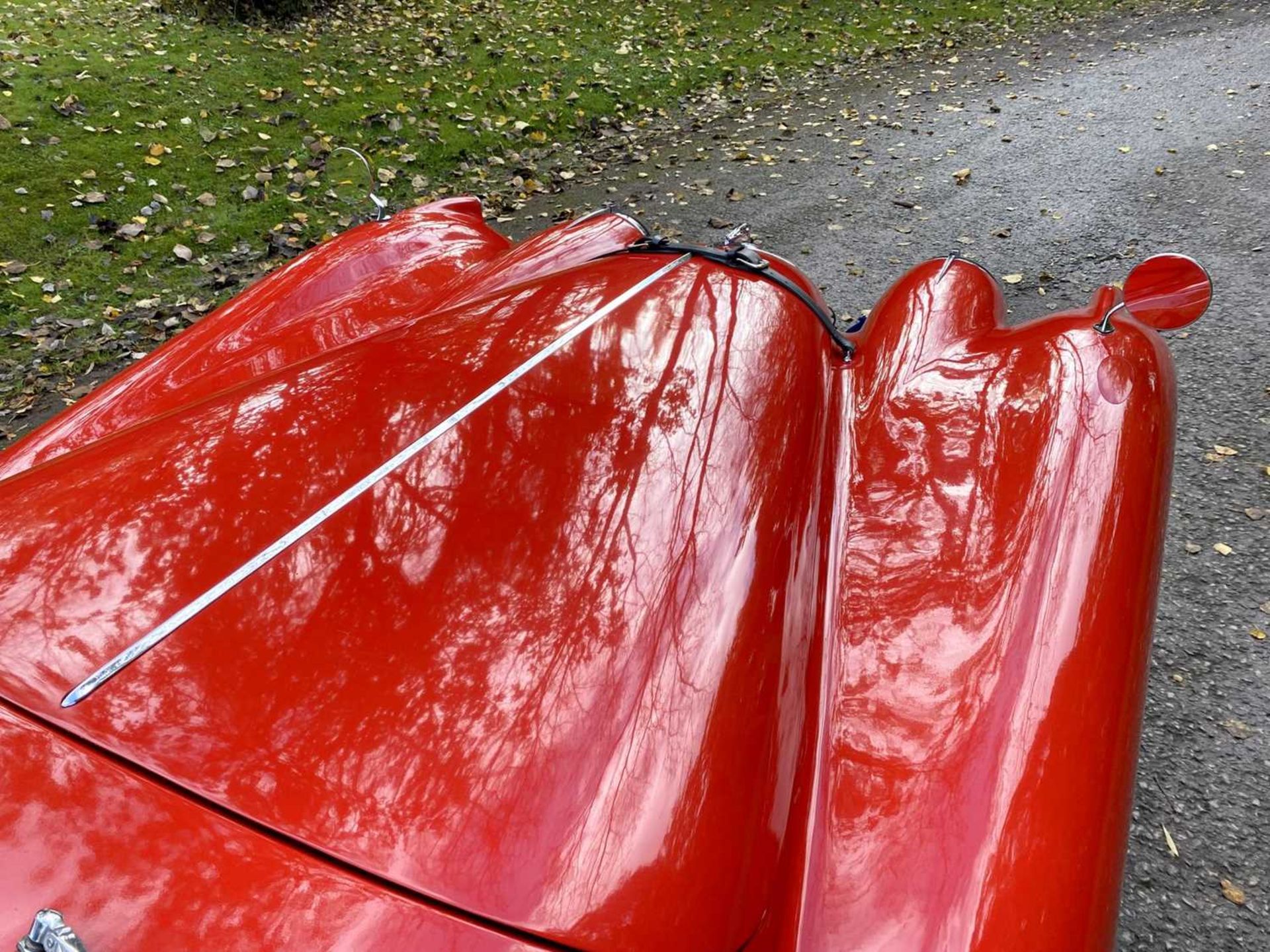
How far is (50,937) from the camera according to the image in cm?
80

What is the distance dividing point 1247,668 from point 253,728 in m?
2.81

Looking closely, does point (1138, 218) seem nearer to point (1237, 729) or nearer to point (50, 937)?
point (1237, 729)

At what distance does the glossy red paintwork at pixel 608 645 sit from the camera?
3.16ft

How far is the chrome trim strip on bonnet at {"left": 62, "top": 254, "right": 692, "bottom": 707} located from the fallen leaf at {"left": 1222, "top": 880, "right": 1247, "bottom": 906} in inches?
83.2

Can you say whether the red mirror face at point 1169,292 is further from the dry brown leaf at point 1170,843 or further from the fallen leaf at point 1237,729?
the dry brown leaf at point 1170,843

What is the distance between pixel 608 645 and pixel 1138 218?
16.0 ft

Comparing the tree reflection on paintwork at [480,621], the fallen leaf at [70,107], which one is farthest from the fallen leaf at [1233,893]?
the fallen leaf at [70,107]

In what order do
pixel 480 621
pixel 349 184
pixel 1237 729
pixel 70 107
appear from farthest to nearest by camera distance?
pixel 70 107, pixel 349 184, pixel 1237 729, pixel 480 621

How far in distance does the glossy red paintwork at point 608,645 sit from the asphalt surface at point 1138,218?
1071mm

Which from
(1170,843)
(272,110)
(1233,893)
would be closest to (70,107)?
(272,110)

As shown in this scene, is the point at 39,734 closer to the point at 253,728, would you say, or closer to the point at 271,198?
the point at 253,728

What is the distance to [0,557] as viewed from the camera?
1237 mm

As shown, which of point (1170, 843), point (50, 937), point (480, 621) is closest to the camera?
point (50, 937)

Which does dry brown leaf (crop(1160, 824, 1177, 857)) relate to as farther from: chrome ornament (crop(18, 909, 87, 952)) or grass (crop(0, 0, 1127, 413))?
grass (crop(0, 0, 1127, 413))
